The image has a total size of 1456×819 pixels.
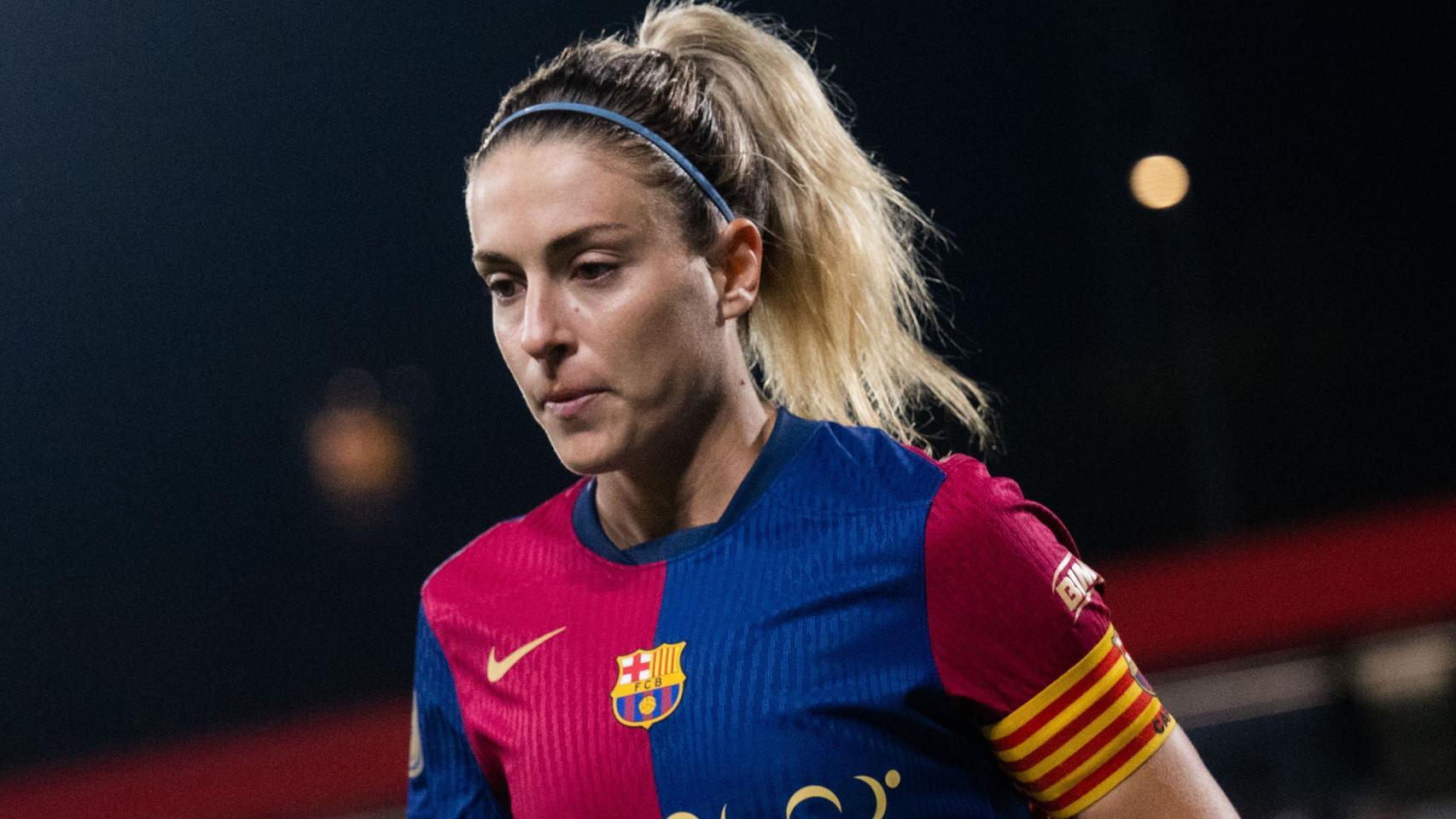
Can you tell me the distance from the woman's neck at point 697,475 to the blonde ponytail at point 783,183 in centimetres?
10

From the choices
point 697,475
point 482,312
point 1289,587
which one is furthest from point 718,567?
point 482,312

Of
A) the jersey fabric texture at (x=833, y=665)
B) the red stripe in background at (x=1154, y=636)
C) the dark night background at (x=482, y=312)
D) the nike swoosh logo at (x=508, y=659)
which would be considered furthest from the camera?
the dark night background at (x=482, y=312)

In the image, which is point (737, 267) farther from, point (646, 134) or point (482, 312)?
point (482, 312)

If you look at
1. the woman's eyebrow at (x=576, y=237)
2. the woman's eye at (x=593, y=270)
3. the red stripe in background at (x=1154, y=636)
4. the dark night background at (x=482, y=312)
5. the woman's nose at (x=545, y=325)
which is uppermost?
the woman's eyebrow at (x=576, y=237)

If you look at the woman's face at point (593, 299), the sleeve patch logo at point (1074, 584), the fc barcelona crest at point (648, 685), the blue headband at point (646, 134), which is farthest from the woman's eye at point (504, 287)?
the sleeve patch logo at point (1074, 584)

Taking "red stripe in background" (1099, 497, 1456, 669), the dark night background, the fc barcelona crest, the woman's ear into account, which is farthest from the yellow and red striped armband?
the dark night background

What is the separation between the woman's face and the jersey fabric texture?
93 mm

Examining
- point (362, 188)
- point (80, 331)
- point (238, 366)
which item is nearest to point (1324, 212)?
point (362, 188)

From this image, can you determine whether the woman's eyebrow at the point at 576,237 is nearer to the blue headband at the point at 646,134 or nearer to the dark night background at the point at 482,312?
the blue headband at the point at 646,134

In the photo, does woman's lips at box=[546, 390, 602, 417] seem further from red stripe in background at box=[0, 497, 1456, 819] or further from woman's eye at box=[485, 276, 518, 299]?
red stripe in background at box=[0, 497, 1456, 819]

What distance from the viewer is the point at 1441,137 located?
2.47 meters

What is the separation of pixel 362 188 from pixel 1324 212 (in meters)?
1.71

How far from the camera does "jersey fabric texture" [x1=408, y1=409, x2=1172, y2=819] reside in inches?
30.2

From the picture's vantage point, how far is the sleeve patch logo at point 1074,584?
0.79 meters
